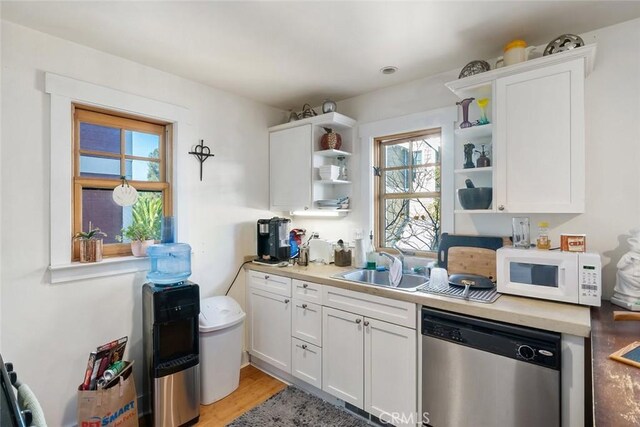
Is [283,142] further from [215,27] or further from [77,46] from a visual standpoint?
[77,46]

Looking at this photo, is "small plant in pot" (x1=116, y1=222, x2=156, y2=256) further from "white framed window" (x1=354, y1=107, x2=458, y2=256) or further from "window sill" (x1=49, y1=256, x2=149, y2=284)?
"white framed window" (x1=354, y1=107, x2=458, y2=256)

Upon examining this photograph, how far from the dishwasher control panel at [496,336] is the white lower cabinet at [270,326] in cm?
117

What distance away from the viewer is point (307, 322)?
234 cm

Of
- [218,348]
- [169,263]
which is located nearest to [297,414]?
[218,348]

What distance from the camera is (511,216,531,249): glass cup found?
187 cm

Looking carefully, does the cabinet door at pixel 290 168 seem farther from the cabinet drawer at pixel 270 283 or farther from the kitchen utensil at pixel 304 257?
the cabinet drawer at pixel 270 283

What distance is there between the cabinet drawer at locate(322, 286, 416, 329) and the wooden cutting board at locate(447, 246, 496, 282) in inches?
23.0

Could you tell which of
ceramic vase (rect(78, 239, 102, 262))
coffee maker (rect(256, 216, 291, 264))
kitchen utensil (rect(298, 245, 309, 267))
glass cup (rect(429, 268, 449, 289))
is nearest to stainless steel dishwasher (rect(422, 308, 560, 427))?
glass cup (rect(429, 268, 449, 289))

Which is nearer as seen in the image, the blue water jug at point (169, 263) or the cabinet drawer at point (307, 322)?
the blue water jug at point (169, 263)

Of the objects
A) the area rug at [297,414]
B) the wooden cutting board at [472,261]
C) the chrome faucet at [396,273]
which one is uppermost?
the wooden cutting board at [472,261]

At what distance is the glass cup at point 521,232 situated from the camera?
6.13 ft

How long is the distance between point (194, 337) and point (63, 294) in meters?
0.84

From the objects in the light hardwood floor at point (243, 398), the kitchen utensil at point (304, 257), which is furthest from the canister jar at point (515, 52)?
the light hardwood floor at point (243, 398)

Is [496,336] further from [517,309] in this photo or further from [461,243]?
[461,243]
